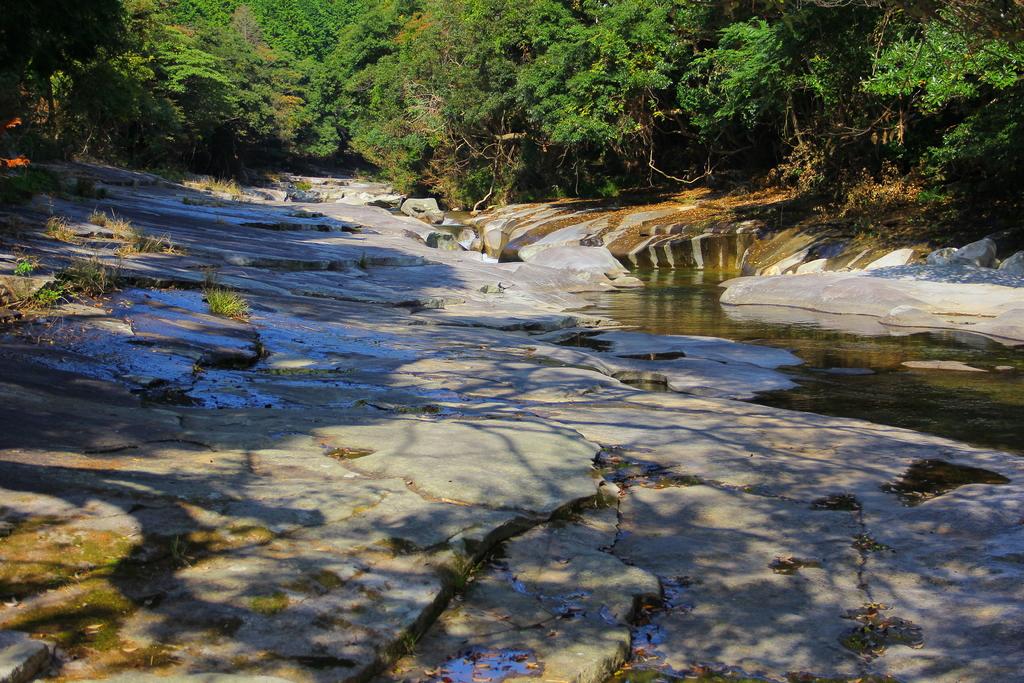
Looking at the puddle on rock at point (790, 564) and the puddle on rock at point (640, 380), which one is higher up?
the puddle on rock at point (640, 380)

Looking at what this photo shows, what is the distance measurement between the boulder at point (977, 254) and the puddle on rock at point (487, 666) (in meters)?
14.7

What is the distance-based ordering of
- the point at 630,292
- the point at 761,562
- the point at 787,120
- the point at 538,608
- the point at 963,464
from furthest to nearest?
the point at 787,120, the point at 630,292, the point at 963,464, the point at 761,562, the point at 538,608

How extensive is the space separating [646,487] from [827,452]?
1430 millimetres

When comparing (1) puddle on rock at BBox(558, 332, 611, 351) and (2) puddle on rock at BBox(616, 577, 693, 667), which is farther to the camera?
(1) puddle on rock at BBox(558, 332, 611, 351)

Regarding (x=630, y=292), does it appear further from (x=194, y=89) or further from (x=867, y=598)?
(x=194, y=89)

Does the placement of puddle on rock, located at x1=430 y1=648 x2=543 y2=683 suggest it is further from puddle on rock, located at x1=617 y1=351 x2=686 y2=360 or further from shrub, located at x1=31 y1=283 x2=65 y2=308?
puddle on rock, located at x1=617 y1=351 x2=686 y2=360

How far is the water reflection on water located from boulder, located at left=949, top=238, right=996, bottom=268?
3184 mm

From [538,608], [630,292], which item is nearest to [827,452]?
[538,608]

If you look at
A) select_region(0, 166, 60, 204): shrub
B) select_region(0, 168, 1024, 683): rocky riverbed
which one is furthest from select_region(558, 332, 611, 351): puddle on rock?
A: select_region(0, 166, 60, 204): shrub

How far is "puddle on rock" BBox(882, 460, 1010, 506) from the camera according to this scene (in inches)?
182

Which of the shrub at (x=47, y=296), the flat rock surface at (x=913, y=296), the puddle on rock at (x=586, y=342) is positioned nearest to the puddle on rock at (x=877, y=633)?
the shrub at (x=47, y=296)

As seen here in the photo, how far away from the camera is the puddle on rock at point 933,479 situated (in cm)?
461

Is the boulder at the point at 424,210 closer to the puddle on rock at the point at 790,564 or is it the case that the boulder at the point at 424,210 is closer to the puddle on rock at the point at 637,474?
the puddle on rock at the point at 637,474

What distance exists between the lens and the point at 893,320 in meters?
13.2
